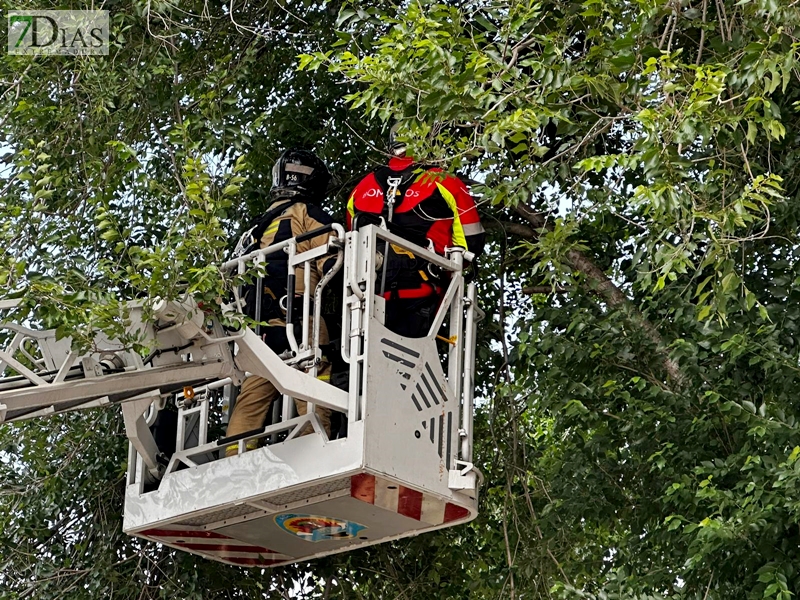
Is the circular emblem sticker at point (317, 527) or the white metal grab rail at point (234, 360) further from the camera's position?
the circular emblem sticker at point (317, 527)

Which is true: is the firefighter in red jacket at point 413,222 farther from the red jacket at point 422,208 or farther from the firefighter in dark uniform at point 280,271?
the firefighter in dark uniform at point 280,271

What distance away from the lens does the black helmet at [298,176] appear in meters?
9.33

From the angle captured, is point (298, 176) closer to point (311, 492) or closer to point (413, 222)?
point (413, 222)

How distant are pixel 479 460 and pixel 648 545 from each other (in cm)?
234

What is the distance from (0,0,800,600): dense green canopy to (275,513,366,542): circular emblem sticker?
1.26m

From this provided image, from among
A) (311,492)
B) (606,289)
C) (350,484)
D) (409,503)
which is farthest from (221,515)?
(606,289)

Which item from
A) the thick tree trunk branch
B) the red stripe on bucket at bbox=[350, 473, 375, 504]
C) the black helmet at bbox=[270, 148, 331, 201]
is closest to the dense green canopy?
the thick tree trunk branch

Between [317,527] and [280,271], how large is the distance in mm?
1491

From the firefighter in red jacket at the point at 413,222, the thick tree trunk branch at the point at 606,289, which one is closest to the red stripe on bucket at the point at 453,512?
the firefighter in red jacket at the point at 413,222

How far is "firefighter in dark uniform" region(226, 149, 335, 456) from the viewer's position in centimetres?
874

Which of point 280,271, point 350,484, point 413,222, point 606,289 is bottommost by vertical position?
point 350,484

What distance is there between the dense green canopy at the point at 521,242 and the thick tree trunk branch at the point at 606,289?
0.02m

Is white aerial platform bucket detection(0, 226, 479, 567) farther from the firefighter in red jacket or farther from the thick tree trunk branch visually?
the thick tree trunk branch

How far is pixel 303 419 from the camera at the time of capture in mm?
8188
